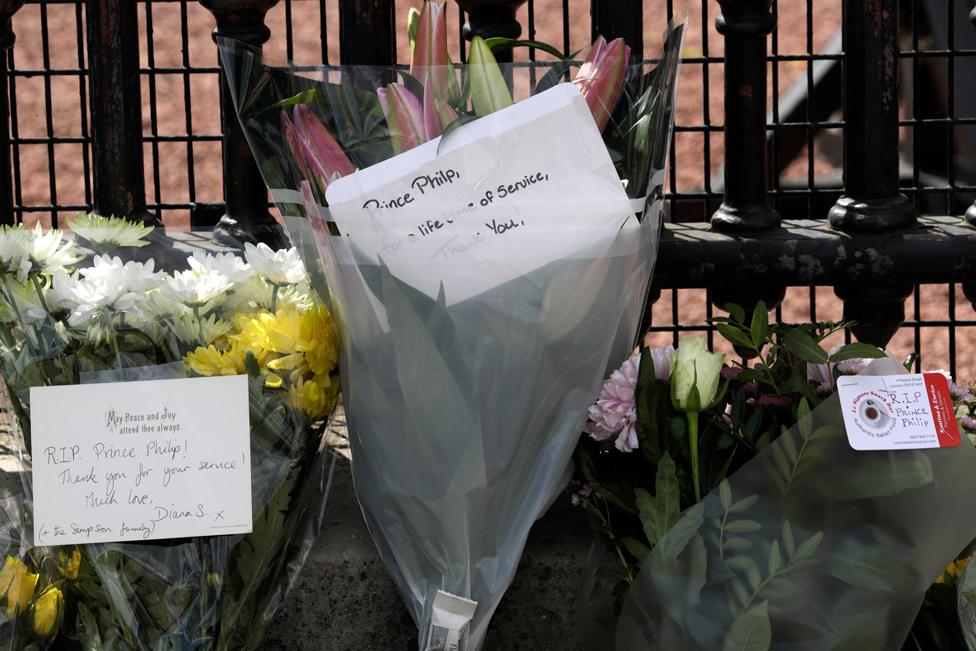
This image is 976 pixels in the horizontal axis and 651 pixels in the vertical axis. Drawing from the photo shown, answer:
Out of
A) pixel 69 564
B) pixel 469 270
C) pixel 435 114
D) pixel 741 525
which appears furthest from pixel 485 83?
pixel 69 564

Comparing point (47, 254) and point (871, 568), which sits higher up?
point (47, 254)

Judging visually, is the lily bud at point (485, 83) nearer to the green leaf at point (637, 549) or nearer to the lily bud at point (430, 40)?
the lily bud at point (430, 40)

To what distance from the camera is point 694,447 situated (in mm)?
868

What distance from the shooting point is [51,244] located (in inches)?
Result: 36.7

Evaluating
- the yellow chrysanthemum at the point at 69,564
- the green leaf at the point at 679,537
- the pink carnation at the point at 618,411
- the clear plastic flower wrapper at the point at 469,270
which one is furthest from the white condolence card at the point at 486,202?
the yellow chrysanthemum at the point at 69,564

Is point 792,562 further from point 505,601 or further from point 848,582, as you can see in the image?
point 505,601

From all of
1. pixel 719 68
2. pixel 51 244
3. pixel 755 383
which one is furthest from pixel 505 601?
pixel 719 68

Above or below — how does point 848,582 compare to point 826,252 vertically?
below

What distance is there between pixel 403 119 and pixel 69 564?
413mm

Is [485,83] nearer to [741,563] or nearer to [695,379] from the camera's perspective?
[695,379]

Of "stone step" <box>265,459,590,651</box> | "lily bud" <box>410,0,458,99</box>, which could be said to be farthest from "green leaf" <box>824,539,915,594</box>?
"lily bud" <box>410,0,458,99</box>

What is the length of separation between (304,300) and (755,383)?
0.36 meters

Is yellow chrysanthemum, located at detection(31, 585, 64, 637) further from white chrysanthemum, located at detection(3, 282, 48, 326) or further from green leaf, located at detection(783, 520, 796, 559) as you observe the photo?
green leaf, located at detection(783, 520, 796, 559)

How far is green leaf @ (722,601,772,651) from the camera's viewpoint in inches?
31.3
